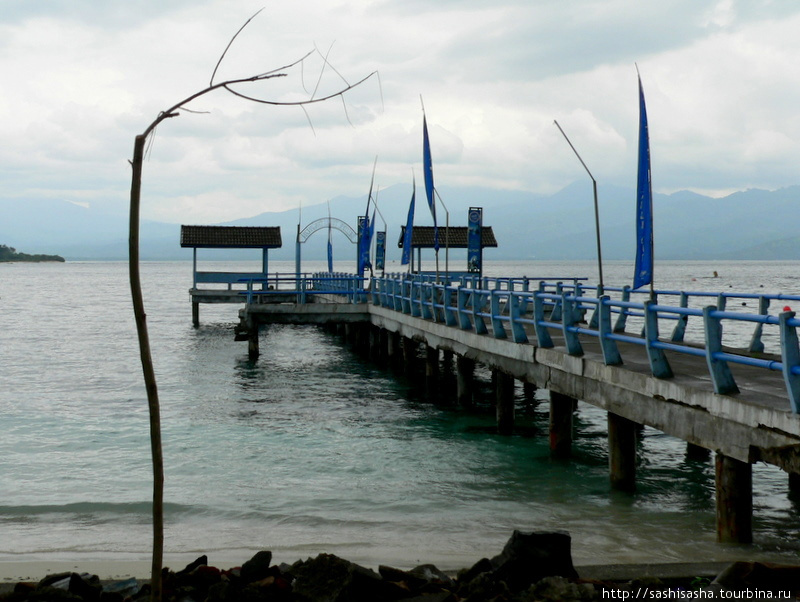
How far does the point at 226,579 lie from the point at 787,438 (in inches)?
194

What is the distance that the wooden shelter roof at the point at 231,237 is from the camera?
140 feet

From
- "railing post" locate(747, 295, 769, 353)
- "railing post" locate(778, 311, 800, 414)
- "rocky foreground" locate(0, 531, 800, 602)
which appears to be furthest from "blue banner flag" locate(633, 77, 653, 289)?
"rocky foreground" locate(0, 531, 800, 602)

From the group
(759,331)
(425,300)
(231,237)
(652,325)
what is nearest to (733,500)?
(652,325)

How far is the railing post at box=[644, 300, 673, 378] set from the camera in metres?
9.57

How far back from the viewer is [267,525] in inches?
428

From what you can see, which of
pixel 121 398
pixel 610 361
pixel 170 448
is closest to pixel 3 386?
pixel 121 398

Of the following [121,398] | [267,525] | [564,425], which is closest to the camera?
[267,525]

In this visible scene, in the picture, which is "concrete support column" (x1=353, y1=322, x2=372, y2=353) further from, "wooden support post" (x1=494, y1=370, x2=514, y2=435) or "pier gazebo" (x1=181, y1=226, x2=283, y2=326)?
"wooden support post" (x1=494, y1=370, x2=514, y2=435)

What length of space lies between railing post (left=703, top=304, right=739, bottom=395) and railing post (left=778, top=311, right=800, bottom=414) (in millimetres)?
934

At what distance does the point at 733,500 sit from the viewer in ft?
28.0

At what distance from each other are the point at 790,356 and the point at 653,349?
229 centimetres

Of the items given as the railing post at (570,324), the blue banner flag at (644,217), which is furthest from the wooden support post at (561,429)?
the blue banner flag at (644,217)

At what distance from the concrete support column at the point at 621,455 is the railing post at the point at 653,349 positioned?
5.79 ft

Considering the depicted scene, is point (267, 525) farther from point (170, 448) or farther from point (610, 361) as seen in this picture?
point (170, 448)
